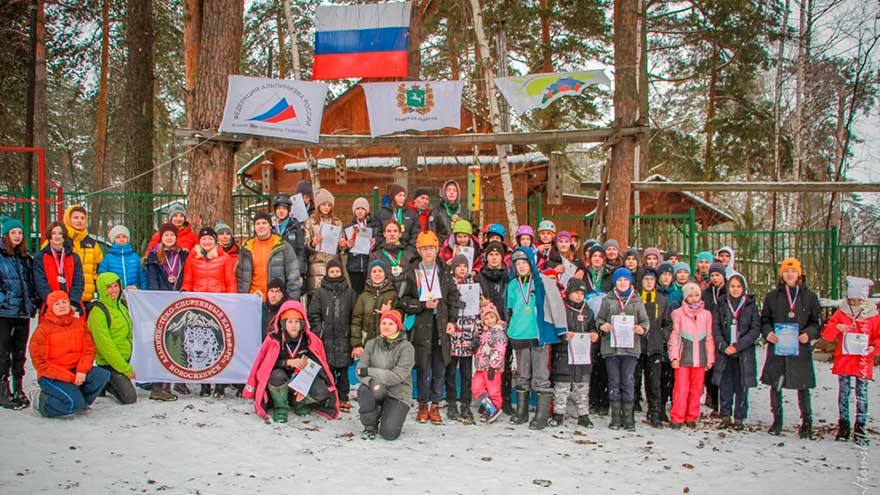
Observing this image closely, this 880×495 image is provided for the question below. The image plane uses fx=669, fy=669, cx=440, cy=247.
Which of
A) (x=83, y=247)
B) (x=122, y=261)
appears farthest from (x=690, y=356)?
(x=83, y=247)

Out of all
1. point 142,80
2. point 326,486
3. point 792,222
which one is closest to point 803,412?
point 326,486

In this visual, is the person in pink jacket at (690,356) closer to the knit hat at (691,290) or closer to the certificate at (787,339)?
the knit hat at (691,290)

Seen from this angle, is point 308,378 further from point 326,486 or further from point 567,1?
point 567,1

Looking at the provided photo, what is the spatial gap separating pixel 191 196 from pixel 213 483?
499 cm

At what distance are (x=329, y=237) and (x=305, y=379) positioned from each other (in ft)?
6.19

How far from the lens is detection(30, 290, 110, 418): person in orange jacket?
6.11 meters

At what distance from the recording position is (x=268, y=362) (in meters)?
6.53

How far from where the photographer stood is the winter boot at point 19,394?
20.9 feet

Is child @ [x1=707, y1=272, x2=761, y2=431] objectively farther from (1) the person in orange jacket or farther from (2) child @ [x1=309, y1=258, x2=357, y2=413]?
(1) the person in orange jacket

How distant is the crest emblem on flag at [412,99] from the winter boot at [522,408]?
4.29 meters

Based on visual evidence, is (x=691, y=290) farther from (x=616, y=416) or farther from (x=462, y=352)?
(x=462, y=352)

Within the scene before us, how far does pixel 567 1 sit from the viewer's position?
1625 centimetres

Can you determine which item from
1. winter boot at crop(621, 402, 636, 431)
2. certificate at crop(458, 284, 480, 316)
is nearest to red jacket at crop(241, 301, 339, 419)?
certificate at crop(458, 284, 480, 316)

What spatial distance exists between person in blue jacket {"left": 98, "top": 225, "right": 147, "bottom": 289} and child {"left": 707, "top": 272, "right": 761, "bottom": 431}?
6231 millimetres
